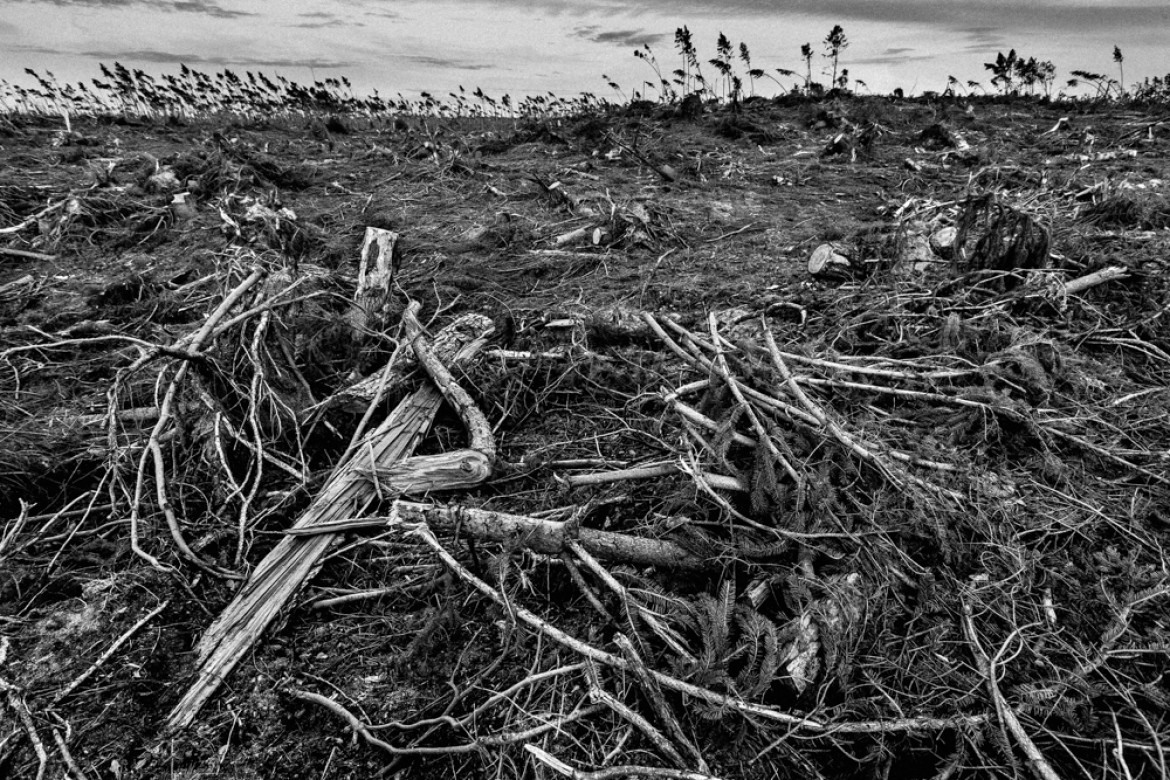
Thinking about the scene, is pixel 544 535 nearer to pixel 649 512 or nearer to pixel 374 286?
pixel 649 512

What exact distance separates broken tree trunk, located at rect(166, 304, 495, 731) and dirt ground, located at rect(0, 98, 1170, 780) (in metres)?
0.06

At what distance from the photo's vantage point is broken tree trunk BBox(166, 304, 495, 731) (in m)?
2.16

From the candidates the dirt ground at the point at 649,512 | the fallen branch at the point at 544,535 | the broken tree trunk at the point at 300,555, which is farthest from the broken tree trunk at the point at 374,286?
the fallen branch at the point at 544,535

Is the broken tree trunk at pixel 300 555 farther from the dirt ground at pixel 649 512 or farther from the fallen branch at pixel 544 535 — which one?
the fallen branch at pixel 544 535

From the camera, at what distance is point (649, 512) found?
248 cm

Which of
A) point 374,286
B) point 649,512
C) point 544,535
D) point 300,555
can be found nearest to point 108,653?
point 300,555

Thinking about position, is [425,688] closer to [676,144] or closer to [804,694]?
[804,694]

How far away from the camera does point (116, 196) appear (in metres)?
6.63

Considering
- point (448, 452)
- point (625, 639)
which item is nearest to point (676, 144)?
point (448, 452)

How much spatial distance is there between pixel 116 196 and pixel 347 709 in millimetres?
7140

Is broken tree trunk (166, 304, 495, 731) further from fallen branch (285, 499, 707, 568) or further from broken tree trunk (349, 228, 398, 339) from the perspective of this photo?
broken tree trunk (349, 228, 398, 339)

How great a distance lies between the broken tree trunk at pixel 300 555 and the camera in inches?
85.0

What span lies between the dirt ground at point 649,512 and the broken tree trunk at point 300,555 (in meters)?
0.06

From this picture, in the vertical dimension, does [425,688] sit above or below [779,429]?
below
